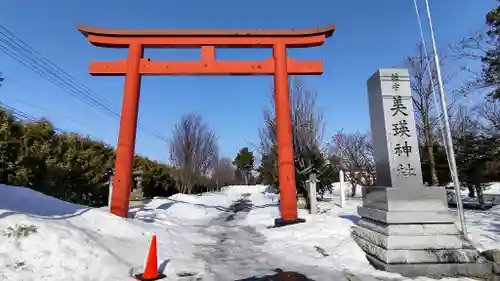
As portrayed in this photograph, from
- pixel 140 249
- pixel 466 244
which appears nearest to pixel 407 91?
pixel 466 244

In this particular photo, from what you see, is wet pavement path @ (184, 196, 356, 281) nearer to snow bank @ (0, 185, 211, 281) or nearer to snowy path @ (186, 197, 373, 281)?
snowy path @ (186, 197, 373, 281)

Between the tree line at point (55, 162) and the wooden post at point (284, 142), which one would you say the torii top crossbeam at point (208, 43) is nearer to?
the wooden post at point (284, 142)

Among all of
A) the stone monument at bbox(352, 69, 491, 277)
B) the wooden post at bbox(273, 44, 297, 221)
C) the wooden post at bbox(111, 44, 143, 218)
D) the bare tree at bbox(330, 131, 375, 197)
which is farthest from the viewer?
the bare tree at bbox(330, 131, 375, 197)

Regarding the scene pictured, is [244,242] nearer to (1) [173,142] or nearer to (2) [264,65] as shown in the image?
(2) [264,65]

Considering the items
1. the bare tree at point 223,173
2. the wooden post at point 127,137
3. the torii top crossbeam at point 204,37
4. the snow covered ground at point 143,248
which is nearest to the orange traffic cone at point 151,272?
the snow covered ground at point 143,248

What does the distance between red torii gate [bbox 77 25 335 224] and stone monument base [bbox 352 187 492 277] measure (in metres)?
3.79

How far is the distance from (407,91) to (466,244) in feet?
10.2

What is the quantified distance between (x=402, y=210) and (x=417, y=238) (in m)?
0.51

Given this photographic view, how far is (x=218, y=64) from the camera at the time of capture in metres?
9.52

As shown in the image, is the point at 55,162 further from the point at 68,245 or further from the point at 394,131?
the point at 394,131

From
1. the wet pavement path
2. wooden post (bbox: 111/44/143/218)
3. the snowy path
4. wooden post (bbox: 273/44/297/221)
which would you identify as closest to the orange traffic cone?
the wet pavement path

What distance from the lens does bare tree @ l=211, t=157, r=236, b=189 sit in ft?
138

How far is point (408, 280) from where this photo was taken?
164 inches

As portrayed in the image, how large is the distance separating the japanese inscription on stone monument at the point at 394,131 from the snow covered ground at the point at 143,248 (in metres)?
1.73
